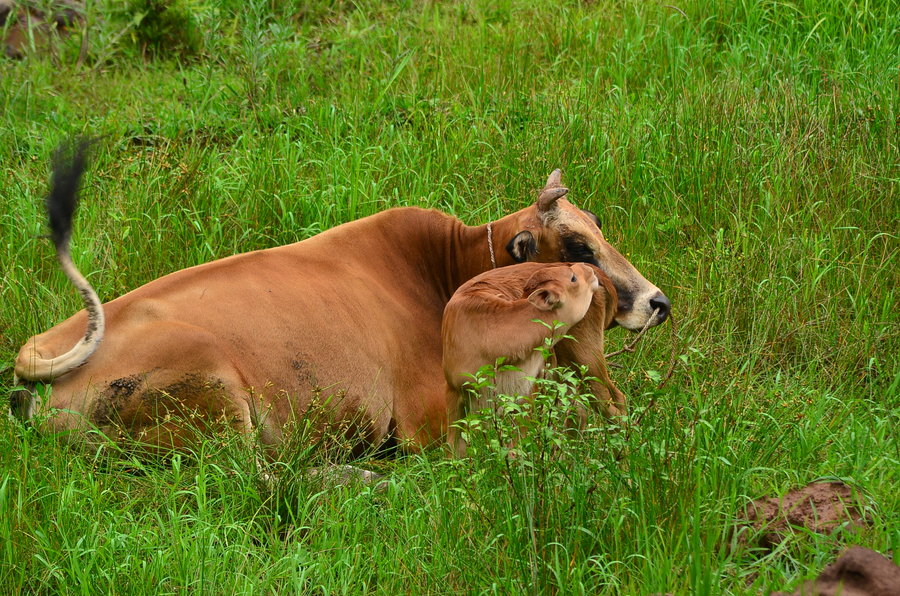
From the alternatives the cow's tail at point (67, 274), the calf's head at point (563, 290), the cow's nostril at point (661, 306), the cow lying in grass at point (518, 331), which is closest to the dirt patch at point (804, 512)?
the cow lying in grass at point (518, 331)

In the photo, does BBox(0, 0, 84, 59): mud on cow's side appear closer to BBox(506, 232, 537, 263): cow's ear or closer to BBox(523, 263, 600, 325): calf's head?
BBox(506, 232, 537, 263): cow's ear

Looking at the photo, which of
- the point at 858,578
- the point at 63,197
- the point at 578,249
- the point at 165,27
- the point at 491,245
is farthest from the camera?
the point at 165,27

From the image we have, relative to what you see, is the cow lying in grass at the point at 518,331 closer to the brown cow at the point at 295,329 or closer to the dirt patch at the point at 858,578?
the brown cow at the point at 295,329

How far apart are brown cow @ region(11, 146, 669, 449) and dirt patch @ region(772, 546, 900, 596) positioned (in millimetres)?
2051

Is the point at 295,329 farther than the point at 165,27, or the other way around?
the point at 165,27

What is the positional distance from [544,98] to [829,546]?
4661 mm

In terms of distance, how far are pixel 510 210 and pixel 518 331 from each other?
2771 mm

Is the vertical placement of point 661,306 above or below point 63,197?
below

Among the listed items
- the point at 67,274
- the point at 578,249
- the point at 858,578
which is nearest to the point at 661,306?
the point at 578,249

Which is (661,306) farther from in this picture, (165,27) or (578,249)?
(165,27)

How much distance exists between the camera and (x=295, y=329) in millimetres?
4922

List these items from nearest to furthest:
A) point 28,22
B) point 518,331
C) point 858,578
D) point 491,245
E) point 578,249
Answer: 1. point 858,578
2. point 518,331
3. point 578,249
4. point 491,245
5. point 28,22

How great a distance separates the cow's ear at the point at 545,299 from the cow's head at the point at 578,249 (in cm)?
100

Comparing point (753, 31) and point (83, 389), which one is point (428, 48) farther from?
point (83, 389)
